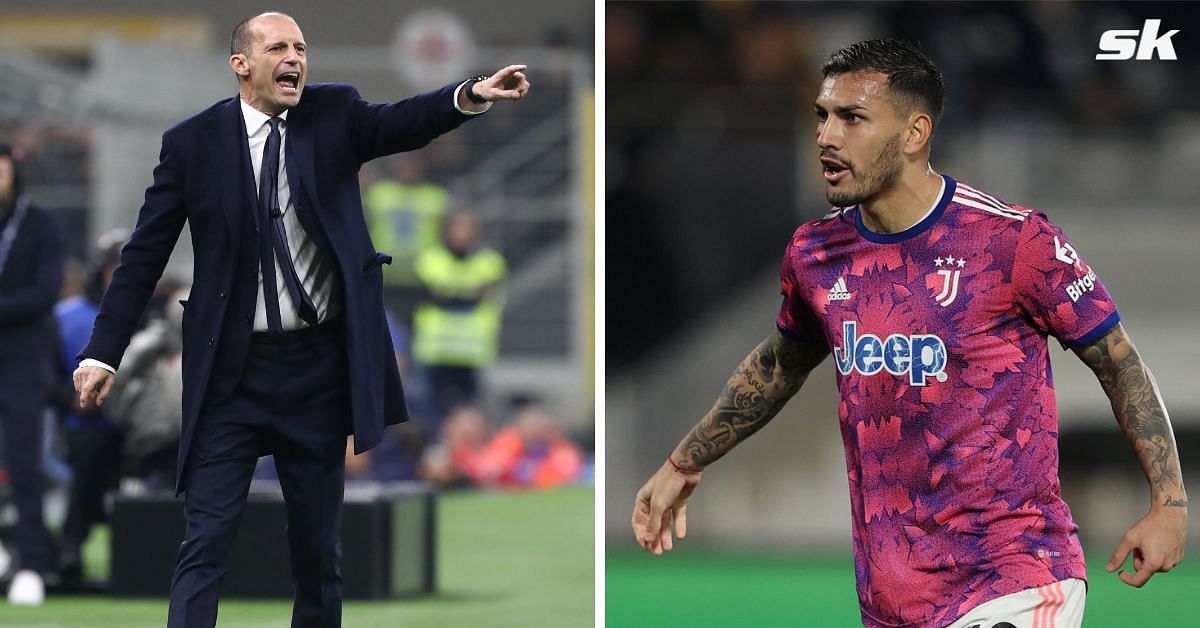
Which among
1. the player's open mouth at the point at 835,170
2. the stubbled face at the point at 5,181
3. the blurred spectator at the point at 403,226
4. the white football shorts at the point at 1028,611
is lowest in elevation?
the white football shorts at the point at 1028,611

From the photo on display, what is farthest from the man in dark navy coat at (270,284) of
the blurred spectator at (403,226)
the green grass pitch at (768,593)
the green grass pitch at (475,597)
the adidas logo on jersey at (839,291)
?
the blurred spectator at (403,226)

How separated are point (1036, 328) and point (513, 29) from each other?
17.1 meters

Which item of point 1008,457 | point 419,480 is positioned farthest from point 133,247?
point 419,480

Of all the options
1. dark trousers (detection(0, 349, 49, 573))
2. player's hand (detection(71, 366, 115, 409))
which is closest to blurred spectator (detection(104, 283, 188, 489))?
dark trousers (detection(0, 349, 49, 573))

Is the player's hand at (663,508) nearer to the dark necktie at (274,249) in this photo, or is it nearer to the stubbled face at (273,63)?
the dark necktie at (274,249)

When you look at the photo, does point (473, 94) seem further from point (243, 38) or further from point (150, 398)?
point (150, 398)

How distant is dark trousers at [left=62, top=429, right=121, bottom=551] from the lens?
10.1 m

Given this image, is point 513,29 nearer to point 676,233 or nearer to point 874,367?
point 676,233

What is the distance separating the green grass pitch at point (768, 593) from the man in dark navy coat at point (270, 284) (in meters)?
4.39

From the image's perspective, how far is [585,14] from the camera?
68.4 ft

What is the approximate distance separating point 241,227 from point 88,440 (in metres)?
4.93

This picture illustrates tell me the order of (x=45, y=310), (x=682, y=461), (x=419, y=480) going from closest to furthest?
(x=682, y=461) < (x=45, y=310) < (x=419, y=480)

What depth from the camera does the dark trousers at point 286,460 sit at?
5.66 m

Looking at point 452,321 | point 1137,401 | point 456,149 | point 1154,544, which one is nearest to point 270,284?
point 1137,401
